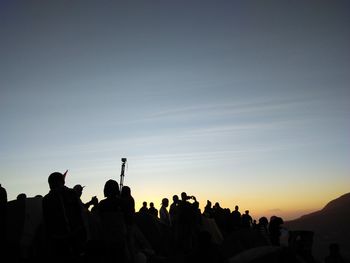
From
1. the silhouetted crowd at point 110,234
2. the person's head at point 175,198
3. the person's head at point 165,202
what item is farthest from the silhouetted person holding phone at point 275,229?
the person's head at point 165,202

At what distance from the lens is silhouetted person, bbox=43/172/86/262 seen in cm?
577

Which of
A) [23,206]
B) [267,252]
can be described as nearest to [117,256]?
[267,252]

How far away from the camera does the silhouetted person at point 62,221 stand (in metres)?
5.77

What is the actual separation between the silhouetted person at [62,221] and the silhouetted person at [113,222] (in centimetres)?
79

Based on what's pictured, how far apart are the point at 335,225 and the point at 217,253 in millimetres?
131894

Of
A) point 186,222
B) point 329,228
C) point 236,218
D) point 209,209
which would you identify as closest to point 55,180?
point 186,222

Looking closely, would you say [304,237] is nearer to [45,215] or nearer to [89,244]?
[89,244]

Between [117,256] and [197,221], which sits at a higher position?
[197,221]

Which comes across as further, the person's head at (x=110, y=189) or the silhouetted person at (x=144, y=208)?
the silhouetted person at (x=144, y=208)

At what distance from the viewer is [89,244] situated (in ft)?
20.5

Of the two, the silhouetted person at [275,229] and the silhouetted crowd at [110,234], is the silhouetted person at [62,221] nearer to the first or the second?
the silhouetted crowd at [110,234]

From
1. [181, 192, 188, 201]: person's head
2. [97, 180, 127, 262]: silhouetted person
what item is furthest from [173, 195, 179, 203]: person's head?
[97, 180, 127, 262]: silhouetted person

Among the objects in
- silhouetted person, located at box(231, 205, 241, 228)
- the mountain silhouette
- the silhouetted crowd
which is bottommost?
the silhouetted crowd

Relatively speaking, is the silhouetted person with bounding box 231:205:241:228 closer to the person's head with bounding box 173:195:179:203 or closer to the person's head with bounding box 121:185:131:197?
the person's head with bounding box 173:195:179:203
